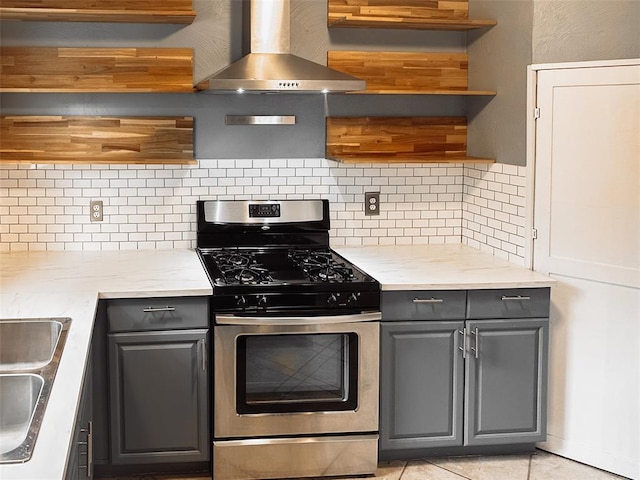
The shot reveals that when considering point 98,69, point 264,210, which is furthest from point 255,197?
point 98,69

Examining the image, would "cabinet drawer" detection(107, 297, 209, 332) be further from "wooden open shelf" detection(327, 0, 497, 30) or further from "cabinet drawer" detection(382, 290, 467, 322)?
"wooden open shelf" detection(327, 0, 497, 30)

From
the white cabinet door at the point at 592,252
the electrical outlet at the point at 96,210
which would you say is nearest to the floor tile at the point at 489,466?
the white cabinet door at the point at 592,252

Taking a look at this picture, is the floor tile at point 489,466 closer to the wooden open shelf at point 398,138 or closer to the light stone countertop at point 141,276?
the light stone countertop at point 141,276

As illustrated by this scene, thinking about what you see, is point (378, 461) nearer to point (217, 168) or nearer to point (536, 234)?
point (536, 234)

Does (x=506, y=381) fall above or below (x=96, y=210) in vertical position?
below

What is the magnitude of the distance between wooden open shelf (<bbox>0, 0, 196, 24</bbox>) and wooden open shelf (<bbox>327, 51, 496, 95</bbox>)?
80 cm

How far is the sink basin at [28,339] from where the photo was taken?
2850mm

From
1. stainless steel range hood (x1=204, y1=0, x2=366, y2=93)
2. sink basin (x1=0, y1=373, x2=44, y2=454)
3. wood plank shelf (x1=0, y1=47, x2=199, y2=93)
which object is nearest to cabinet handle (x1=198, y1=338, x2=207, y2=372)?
stainless steel range hood (x1=204, y1=0, x2=366, y2=93)

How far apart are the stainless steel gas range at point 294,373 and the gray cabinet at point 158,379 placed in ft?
0.28

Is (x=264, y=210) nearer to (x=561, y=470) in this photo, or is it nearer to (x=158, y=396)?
(x=158, y=396)

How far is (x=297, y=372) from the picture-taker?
150 inches

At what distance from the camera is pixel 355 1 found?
4.53m

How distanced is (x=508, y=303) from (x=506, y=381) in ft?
1.14

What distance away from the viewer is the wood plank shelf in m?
4.29
